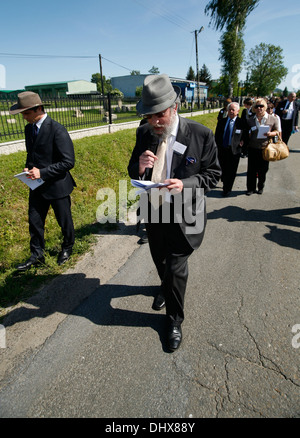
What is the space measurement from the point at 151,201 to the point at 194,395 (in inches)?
61.2

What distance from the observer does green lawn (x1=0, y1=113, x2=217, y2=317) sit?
3320 millimetres

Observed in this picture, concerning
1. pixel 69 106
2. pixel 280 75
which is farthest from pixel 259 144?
pixel 280 75

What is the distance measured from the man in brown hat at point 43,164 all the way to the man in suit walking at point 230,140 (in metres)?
3.91

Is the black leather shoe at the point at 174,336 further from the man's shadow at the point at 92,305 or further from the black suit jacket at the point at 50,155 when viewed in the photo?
the black suit jacket at the point at 50,155

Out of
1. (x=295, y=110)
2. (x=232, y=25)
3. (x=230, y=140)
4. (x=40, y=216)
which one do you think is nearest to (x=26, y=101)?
(x=40, y=216)

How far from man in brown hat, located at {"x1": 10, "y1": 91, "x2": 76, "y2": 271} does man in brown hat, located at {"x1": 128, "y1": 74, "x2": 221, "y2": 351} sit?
1.33 metres

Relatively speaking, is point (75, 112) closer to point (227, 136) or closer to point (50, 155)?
point (227, 136)

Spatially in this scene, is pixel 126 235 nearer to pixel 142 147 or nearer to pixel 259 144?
pixel 142 147

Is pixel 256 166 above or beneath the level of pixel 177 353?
above

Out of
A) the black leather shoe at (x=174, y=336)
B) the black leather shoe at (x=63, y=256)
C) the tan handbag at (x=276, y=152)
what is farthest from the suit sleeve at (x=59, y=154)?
the tan handbag at (x=276, y=152)

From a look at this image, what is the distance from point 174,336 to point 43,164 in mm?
2544

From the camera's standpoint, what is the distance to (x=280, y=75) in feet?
200

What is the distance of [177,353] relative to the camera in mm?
2309

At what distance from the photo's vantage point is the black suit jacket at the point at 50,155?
3262 millimetres
